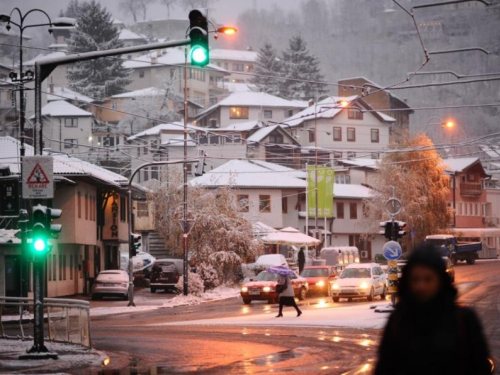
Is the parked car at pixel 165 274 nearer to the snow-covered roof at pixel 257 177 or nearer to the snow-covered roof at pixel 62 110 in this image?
the snow-covered roof at pixel 257 177

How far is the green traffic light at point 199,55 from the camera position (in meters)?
18.4

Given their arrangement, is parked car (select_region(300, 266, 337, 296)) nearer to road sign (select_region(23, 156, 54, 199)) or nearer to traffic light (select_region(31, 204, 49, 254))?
traffic light (select_region(31, 204, 49, 254))

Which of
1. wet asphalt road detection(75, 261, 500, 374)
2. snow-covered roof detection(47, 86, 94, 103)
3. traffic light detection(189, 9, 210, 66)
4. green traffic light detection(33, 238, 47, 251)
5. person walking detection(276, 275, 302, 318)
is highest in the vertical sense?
snow-covered roof detection(47, 86, 94, 103)

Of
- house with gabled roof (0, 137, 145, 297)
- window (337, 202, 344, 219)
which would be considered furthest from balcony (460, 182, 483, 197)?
house with gabled roof (0, 137, 145, 297)

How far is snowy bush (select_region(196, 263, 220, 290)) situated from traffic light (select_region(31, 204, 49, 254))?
34455 millimetres

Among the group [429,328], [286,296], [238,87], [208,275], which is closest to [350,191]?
[208,275]

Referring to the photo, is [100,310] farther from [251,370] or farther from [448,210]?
[448,210]

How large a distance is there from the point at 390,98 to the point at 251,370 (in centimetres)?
12013

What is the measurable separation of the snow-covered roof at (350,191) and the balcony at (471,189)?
15430 mm

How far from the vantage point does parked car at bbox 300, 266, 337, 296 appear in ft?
166

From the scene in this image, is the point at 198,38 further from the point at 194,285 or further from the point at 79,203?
the point at 79,203

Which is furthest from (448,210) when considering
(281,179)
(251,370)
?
(251,370)

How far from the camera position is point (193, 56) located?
1855cm

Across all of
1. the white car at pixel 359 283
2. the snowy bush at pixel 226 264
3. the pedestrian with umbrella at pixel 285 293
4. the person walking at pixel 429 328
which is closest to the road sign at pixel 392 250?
the pedestrian with umbrella at pixel 285 293
